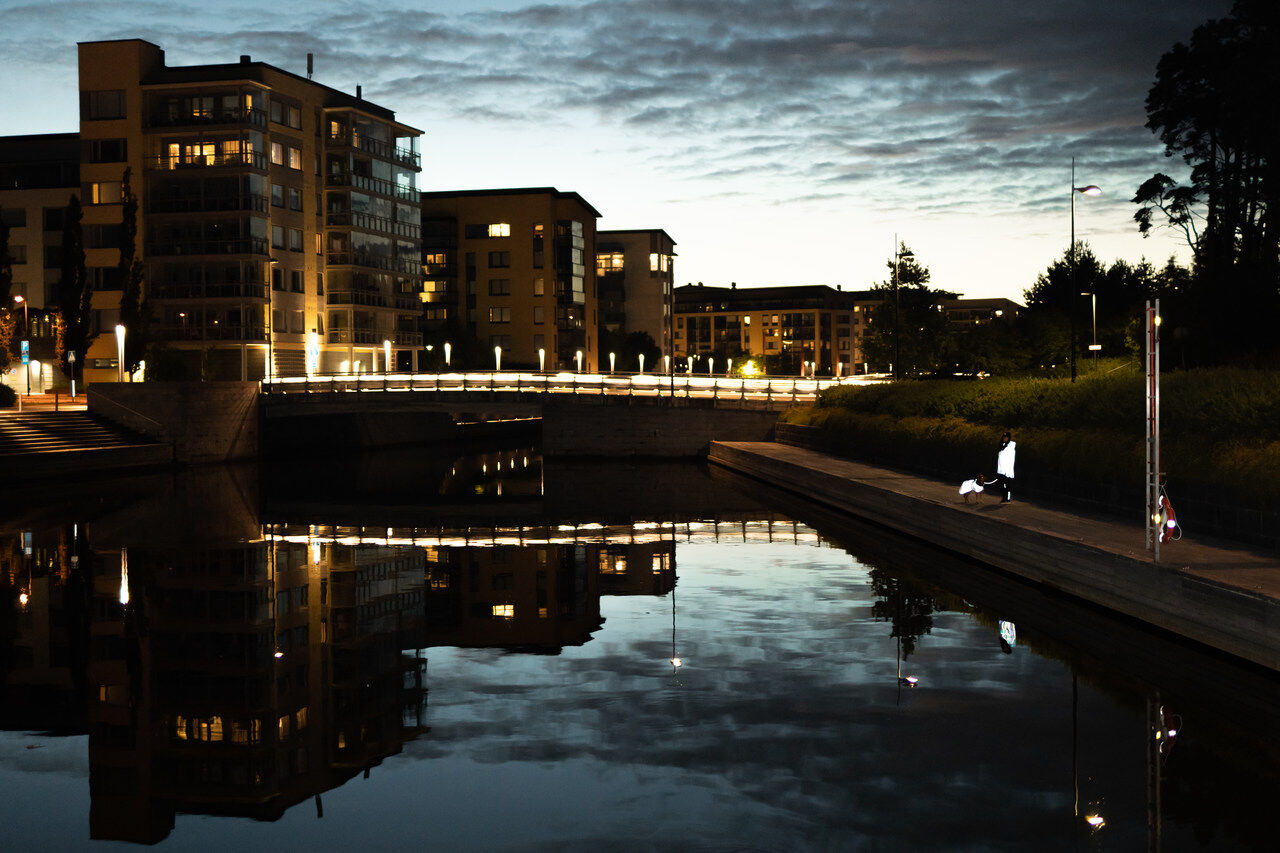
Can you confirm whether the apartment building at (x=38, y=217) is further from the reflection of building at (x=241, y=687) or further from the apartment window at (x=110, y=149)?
the reflection of building at (x=241, y=687)

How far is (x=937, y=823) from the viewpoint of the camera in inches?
380

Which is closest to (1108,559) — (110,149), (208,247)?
(208,247)

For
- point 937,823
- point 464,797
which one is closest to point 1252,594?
point 937,823

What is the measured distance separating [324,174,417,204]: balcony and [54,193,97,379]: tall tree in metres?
22.5

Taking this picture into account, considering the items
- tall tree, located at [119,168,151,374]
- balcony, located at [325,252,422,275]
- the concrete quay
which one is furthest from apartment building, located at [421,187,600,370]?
the concrete quay

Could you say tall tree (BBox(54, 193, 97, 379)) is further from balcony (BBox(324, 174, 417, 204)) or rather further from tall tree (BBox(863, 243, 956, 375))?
tall tree (BBox(863, 243, 956, 375))

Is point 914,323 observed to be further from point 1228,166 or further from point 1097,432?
point 1097,432

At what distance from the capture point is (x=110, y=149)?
75.8 meters

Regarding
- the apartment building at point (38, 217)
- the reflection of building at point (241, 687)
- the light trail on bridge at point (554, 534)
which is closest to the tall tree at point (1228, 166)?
the light trail on bridge at point (554, 534)

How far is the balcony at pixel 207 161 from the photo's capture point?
74.7 m

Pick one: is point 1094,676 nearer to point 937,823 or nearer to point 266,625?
point 937,823

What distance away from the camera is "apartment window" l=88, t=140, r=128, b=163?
75.6 metres

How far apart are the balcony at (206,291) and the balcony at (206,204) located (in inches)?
182

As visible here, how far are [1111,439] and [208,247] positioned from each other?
63.2 m
